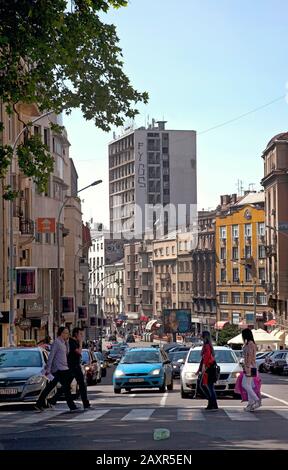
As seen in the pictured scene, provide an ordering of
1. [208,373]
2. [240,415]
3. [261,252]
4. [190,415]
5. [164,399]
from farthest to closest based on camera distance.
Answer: [261,252], [164,399], [208,373], [190,415], [240,415]

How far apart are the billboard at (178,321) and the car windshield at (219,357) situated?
97.7 meters

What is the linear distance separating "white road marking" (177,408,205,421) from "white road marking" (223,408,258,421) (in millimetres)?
543

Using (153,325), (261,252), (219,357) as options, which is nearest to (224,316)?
(261,252)

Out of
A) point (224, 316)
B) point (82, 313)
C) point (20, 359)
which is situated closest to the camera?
point (20, 359)

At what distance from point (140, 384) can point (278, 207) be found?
254ft

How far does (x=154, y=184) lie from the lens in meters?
190

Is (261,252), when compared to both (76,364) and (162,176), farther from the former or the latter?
(76,364)

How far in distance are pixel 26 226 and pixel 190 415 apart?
131ft

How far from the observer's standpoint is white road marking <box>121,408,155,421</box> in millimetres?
20025

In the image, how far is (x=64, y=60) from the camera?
76.0 feet

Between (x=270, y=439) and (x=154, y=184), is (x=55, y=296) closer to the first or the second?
(x=270, y=439)

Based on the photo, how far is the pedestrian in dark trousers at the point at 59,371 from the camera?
891 inches

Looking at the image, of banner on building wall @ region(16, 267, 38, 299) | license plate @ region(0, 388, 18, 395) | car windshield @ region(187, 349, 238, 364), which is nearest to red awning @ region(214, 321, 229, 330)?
banner on building wall @ region(16, 267, 38, 299)
